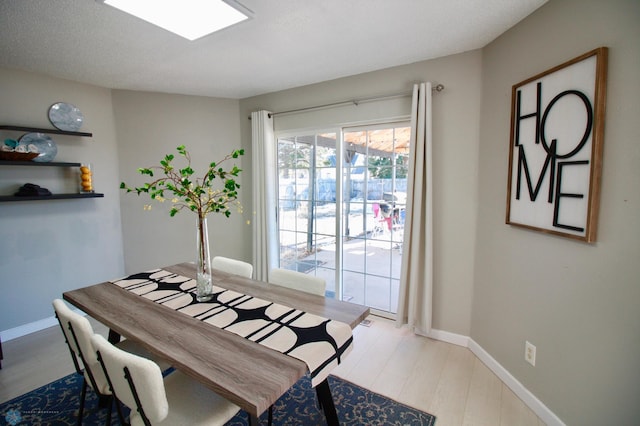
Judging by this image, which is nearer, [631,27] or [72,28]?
[631,27]

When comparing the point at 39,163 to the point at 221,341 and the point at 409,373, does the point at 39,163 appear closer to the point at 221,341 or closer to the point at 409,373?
the point at 221,341

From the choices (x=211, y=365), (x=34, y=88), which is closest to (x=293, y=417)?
(x=211, y=365)

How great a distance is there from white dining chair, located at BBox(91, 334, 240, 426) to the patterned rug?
57 cm

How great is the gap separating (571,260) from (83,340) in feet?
8.29

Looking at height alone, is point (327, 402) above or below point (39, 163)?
below

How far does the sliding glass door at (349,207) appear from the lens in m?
2.88

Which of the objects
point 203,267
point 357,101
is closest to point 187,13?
point 203,267

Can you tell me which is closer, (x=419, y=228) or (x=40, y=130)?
(x=419, y=228)

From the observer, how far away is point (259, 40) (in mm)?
2158

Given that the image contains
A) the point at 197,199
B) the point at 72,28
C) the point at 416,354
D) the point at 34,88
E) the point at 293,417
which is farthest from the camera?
the point at 34,88

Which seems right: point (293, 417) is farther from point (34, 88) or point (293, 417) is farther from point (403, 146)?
point (34, 88)

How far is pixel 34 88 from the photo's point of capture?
9.06 ft

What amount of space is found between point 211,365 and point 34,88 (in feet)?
10.8

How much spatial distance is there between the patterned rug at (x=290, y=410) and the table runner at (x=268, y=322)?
0.73 meters
